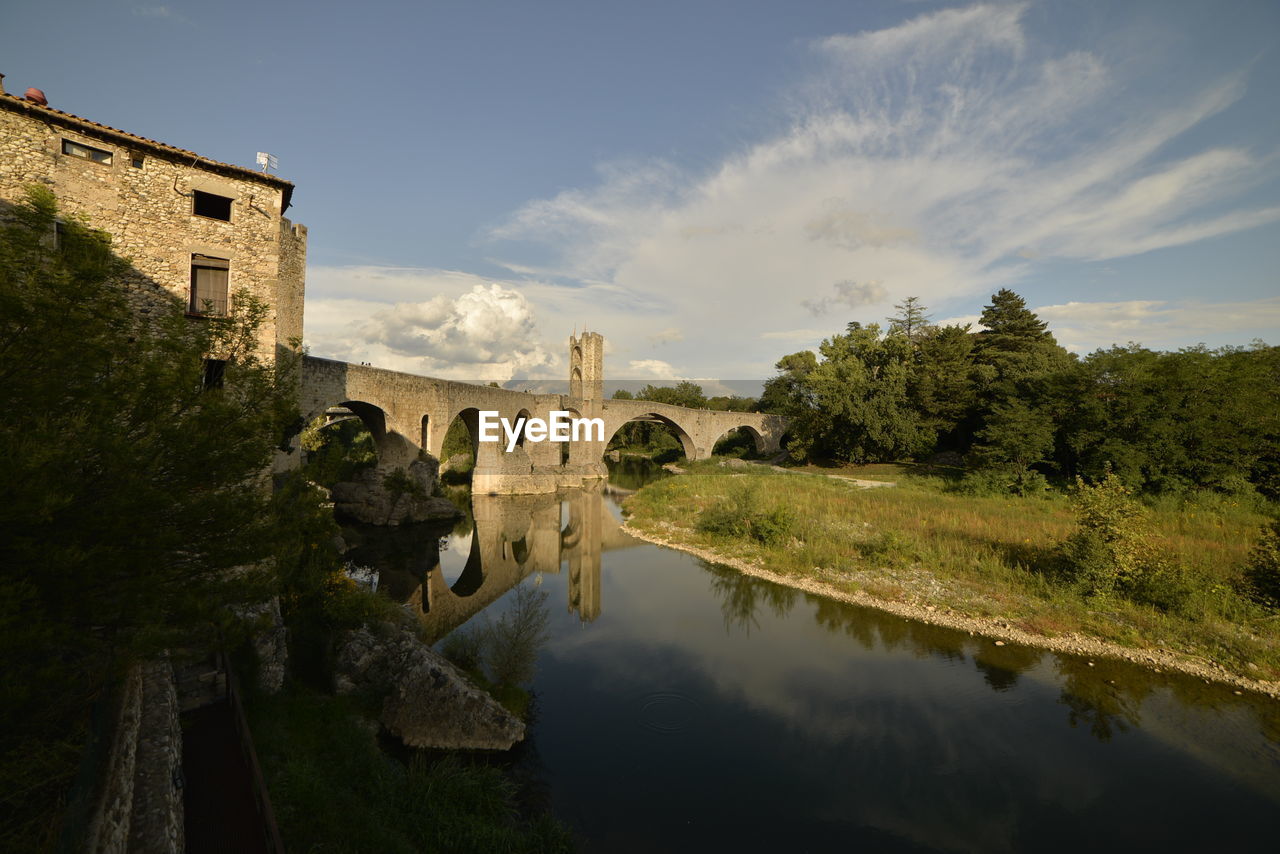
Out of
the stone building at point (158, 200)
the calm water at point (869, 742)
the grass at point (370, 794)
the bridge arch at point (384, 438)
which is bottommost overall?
the calm water at point (869, 742)

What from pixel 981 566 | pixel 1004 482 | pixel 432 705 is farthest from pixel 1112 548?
pixel 432 705

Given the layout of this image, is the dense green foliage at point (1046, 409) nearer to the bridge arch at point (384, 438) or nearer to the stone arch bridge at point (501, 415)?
the stone arch bridge at point (501, 415)

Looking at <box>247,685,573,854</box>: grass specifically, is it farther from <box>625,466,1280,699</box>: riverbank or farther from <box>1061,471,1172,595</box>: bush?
<box>1061,471,1172,595</box>: bush

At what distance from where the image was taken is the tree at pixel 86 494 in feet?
10.6

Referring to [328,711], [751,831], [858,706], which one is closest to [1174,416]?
[858,706]

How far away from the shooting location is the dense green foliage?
63.0ft

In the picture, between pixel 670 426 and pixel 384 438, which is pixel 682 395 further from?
pixel 384 438

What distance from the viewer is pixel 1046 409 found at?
2403cm

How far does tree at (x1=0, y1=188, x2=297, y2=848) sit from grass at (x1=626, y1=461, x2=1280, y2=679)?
12933mm

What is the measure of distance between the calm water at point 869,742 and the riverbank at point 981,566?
2.37ft

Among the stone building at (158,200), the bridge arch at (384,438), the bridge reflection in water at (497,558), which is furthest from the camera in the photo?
the bridge arch at (384,438)

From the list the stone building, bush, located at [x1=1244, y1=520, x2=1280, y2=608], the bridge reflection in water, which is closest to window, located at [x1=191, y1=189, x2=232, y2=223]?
the stone building

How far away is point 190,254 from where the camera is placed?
985cm

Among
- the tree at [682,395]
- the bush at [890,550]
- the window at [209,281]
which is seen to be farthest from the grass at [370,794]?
the tree at [682,395]
